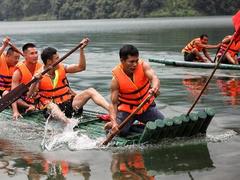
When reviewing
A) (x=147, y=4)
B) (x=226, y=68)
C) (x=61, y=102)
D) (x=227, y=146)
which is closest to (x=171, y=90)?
(x=226, y=68)

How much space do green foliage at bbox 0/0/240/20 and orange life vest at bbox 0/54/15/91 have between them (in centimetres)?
7650

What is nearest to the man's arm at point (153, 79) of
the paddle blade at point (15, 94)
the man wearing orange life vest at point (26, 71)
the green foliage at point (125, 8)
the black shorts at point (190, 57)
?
the paddle blade at point (15, 94)

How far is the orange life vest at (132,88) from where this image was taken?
7.93m

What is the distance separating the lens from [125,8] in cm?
10219

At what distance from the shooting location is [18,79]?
32.3 feet

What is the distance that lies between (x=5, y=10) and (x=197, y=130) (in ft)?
449

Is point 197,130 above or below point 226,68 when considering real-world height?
above

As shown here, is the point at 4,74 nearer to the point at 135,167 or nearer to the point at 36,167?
the point at 36,167

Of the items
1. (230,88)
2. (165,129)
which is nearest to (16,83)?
(165,129)

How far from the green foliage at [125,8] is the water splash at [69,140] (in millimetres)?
78411

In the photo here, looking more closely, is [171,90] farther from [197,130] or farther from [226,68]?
[197,130]

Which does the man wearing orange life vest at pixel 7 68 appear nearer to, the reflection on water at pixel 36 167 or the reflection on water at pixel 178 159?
the reflection on water at pixel 36 167

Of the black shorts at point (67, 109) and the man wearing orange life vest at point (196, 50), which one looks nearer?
the black shorts at point (67, 109)

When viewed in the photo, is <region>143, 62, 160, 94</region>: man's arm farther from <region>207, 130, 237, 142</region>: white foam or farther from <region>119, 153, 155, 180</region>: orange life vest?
<region>207, 130, 237, 142</region>: white foam
